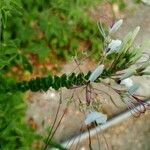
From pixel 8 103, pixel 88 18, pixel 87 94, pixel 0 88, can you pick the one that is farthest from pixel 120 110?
pixel 87 94

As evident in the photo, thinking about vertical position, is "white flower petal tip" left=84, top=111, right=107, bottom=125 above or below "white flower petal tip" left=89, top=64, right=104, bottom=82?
below

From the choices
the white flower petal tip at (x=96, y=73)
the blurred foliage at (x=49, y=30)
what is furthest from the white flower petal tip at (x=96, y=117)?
the blurred foliage at (x=49, y=30)

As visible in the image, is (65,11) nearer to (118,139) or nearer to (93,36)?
(93,36)

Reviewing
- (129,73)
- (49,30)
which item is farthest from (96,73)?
(49,30)

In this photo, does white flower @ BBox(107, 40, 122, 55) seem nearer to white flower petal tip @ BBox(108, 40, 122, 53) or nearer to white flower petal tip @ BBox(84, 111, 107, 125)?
white flower petal tip @ BBox(108, 40, 122, 53)

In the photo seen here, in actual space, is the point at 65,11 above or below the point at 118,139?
above

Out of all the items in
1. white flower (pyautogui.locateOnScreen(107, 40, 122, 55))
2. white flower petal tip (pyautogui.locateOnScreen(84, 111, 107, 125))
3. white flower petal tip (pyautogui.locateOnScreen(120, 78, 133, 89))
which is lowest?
white flower petal tip (pyautogui.locateOnScreen(84, 111, 107, 125))

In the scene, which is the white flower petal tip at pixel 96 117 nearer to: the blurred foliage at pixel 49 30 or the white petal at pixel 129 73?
the white petal at pixel 129 73

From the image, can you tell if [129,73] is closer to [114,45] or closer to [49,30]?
[114,45]

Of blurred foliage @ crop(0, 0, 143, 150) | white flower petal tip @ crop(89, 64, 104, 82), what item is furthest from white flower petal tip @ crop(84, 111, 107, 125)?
blurred foliage @ crop(0, 0, 143, 150)
